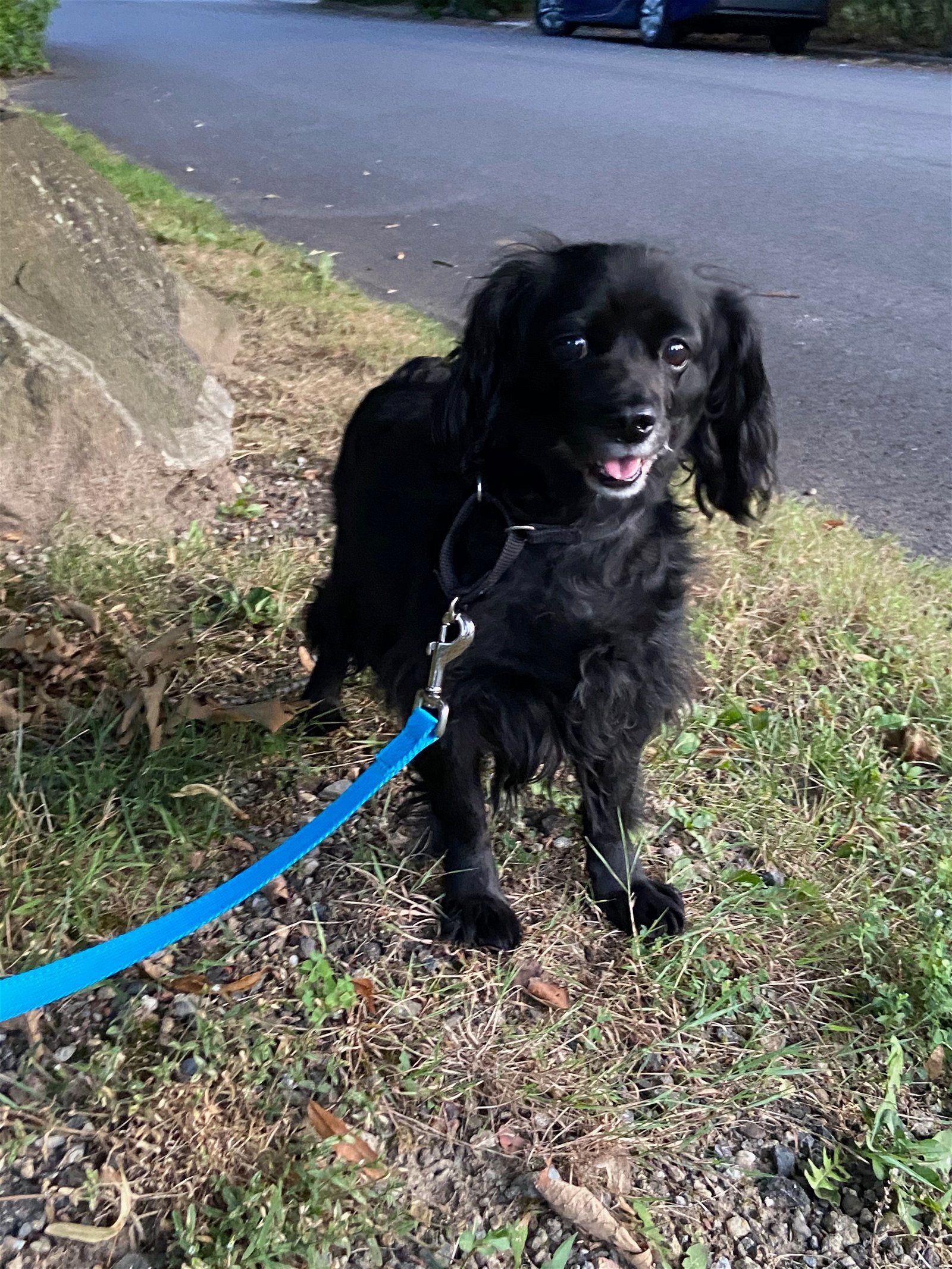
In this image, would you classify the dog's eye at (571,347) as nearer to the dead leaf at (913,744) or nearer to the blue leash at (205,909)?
the blue leash at (205,909)

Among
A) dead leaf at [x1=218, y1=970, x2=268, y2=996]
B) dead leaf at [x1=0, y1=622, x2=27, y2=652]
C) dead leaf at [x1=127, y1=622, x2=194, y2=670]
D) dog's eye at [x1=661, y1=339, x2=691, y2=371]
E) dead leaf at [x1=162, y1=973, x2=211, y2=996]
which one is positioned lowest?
dead leaf at [x1=162, y1=973, x2=211, y2=996]

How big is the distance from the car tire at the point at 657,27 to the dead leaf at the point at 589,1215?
15.4 m

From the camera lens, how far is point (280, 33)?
18.1 m

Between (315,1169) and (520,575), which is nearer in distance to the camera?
(315,1169)

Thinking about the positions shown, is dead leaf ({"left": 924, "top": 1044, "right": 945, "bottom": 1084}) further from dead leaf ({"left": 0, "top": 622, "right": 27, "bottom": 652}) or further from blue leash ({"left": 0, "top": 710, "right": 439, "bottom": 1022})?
dead leaf ({"left": 0, "top": 622, "right": 27, "bottom": 652})

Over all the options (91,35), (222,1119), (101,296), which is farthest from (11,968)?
(91,35)

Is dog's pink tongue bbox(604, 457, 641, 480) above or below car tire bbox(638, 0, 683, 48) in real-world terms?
below

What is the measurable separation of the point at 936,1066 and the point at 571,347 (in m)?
1.40

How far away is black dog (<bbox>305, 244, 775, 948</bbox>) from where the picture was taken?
1820 mm

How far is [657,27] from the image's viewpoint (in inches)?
556

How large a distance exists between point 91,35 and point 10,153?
1860 centimetres

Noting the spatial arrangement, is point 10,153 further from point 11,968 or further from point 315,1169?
point 315,1169

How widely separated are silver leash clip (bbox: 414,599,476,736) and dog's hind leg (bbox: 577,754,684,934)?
1.60 feet

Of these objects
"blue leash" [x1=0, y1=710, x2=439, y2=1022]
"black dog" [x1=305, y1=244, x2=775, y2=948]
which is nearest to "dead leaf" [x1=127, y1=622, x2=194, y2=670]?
"black dog" [x1=305, y1=244, x2=775, y2=948]
